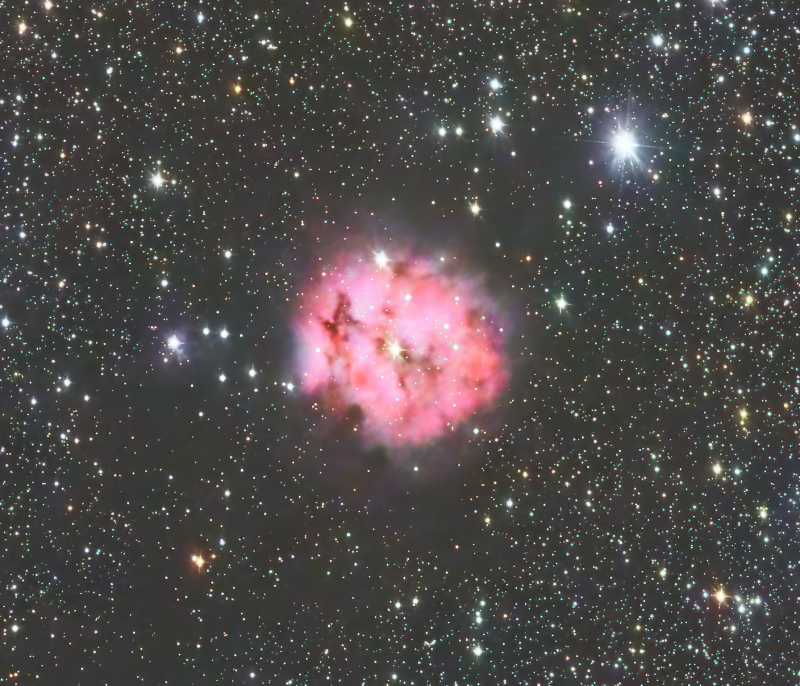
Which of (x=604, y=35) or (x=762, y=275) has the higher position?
(x=604, y=35)

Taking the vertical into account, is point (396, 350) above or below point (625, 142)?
below

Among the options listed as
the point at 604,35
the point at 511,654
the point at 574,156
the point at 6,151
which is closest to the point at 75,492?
the point at 6,151

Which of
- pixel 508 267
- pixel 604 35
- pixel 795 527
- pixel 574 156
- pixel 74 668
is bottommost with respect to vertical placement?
pixel 74 668

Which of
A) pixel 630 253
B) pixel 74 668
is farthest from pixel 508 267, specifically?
pixel 74 668

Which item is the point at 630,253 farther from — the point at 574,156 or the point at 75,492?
the point at 75,492

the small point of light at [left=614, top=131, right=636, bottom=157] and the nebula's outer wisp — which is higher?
the small point of light at [left=614, top=131, right=636, bottom=157]

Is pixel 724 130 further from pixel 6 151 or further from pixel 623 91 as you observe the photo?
pixel 6 151

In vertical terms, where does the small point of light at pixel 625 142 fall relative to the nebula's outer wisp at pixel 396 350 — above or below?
above
